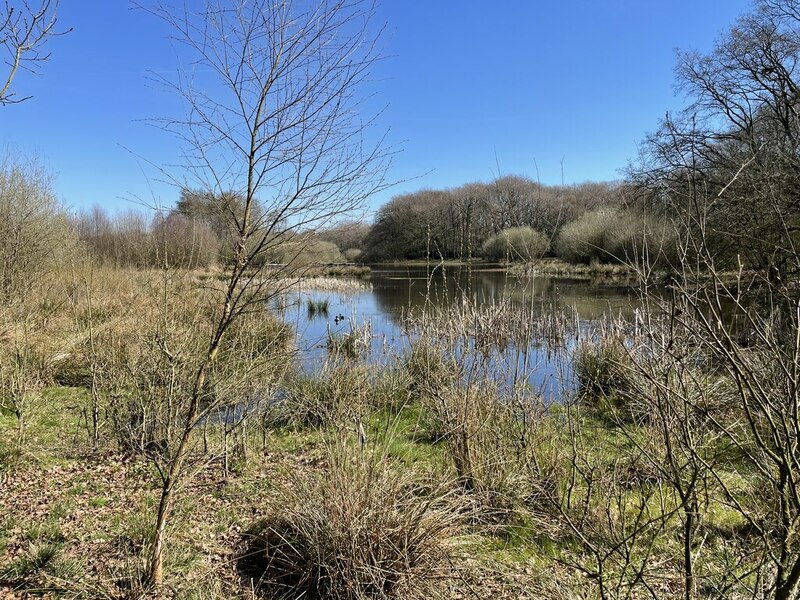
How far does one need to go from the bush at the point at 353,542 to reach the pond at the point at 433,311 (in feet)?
4.44

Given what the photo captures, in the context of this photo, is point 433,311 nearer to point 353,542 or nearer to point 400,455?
point 400,455

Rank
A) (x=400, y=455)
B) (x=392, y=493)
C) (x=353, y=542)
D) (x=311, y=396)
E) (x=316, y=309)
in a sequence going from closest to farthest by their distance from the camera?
(x=353, y=542), (x=392, y=493), (x=400, y=455), (x=311, y=396), (x=316, y=309)

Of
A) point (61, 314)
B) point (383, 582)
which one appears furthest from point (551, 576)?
point (61, 314)

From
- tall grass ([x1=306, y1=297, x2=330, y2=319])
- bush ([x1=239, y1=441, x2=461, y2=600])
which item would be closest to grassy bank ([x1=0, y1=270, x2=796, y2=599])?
bush ([x1=239, y1=441, x2=461, y2=600])

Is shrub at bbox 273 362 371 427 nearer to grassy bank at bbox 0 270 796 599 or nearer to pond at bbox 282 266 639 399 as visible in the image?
grassy bank at bbox 0 270 796 599

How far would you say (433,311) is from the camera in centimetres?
1155

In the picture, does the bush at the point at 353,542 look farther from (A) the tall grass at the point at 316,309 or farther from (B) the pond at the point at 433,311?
(A) the tall grass at the point at 316,309

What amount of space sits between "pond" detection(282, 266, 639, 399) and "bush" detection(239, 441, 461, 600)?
1.35 m

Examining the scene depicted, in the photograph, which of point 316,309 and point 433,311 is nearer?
point 433,311

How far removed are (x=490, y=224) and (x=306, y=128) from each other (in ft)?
11.1

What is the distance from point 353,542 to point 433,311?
9266mm

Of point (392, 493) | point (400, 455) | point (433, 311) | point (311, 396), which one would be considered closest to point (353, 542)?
point (392, 493)

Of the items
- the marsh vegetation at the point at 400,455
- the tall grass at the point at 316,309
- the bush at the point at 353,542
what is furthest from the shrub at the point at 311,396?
the tall grass at the point at 316,309

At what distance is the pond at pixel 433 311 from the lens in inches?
230
